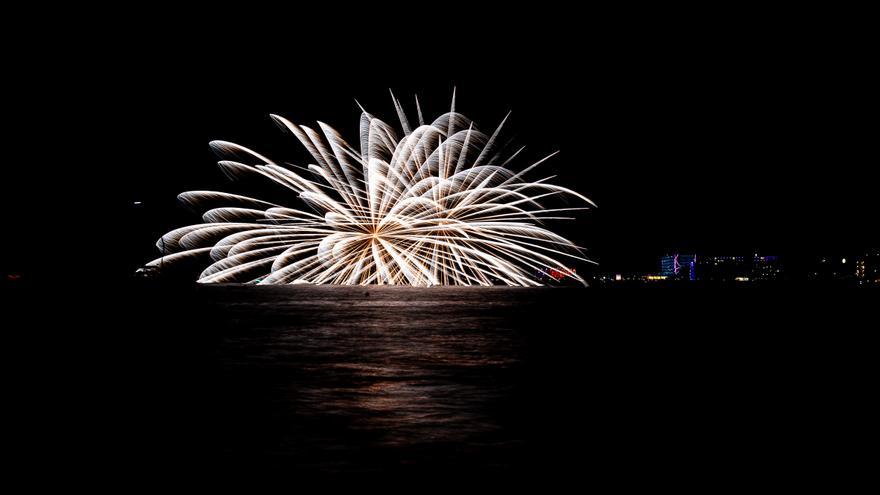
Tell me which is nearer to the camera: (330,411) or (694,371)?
(330,411)

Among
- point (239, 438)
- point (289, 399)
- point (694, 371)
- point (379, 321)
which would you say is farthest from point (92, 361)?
point (379, 321)

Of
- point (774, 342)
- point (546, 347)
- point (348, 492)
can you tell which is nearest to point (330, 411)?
point (348, 492)

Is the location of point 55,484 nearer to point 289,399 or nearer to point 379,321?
point 289,399

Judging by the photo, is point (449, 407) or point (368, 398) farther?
point (368, 398)

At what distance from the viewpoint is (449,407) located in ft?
46.1

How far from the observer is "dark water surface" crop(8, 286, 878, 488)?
32.6ft

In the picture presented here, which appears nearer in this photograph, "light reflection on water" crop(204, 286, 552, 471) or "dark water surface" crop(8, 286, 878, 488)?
"dark water surface" crop(8, 286, 878, 488)

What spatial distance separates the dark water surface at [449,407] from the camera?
32.6 feet

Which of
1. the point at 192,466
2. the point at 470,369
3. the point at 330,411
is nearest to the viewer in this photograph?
the point at 192,466

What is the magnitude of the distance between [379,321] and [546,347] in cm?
1423

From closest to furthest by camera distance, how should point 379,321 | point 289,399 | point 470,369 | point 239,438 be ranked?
1. point 239,438
2. point 289,399
3. point 470,369
4. point 379,321

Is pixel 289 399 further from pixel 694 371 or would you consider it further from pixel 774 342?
pixel 774 342

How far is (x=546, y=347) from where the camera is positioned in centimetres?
2686

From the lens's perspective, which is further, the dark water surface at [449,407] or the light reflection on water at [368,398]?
the light reflection on water at [368,398]
